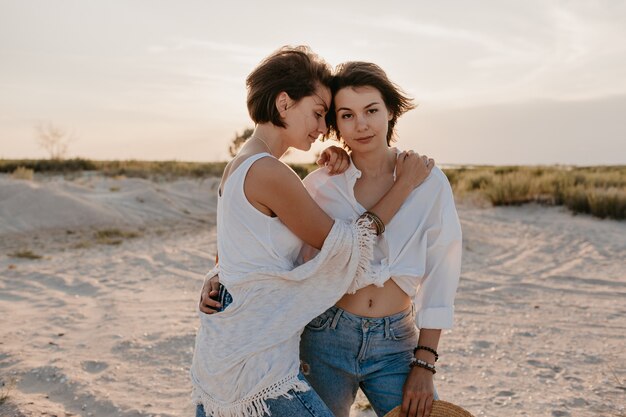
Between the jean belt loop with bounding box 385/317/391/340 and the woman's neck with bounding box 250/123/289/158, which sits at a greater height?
the woman's neck with bounding box 250/123/289/158

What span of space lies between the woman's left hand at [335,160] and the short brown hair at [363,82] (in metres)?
0.08

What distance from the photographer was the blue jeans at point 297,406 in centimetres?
212

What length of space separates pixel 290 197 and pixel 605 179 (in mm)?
16320

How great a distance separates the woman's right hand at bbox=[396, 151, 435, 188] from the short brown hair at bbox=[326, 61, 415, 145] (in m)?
0.26

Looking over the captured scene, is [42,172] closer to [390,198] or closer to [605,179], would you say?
[605,179]

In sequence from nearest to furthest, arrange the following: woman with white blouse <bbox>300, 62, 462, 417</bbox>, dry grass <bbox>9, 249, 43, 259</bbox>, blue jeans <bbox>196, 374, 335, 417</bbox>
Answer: blue jeans <bbox>196, 374, 335, 417</bbox> → woman with white blouse <bbox>300, 62, 462, 417</bbox> → dry grass <bbox>9, 249, 43, 259</bbox>

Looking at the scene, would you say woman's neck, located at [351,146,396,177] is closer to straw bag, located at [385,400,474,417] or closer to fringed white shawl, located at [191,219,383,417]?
fringed white shawl, located at [191,219,383,417]

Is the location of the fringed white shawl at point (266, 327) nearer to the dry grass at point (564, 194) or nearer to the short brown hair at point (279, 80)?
the short brown hair at point (279, 80)

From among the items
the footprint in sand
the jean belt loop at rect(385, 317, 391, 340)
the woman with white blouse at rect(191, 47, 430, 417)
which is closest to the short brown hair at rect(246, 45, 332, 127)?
the woman with white blouse at rect(191, 47, 430, 417)

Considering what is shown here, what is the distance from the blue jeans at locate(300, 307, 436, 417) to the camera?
2379 mm

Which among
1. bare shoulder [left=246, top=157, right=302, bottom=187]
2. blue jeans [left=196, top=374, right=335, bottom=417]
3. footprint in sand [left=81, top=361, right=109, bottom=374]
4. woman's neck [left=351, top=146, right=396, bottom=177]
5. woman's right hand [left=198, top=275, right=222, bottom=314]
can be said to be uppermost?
woman's neck [left=351, top=146, right=396, bottom=177]

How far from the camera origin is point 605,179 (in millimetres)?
16562

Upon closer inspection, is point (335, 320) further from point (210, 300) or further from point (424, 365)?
point (210, 300)

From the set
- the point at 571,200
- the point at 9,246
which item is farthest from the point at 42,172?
the point at 571,200
